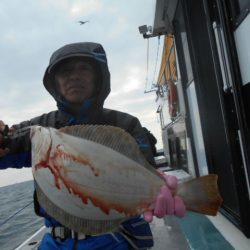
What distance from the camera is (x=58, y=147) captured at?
65.5 inches

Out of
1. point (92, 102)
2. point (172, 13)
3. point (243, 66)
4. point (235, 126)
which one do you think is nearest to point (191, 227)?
point (235, 126)

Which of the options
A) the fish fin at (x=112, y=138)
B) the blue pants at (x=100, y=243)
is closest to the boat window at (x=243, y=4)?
the fish fin at (x=112, y=138)

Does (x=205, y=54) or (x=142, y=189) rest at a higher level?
(x=205, y=54)

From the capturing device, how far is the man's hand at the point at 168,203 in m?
1.55

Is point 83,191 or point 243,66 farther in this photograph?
point 243,66

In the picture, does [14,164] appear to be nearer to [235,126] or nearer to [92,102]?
[92,102]

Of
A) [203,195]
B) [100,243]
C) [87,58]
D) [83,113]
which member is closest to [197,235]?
[100,243]

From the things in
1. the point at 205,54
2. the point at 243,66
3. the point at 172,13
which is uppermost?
the point at 172,13

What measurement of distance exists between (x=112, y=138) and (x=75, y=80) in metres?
0.86

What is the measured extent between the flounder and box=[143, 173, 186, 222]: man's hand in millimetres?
24

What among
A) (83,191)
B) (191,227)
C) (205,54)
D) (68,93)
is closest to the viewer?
(83,191)

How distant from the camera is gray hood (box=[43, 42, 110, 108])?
8.19 feet

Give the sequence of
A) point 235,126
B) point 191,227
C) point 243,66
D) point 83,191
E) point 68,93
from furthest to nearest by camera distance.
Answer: point 191,227 → point 235,126 → point 243,66 → point 68,93 → point 83,191

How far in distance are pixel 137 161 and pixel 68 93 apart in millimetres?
961
